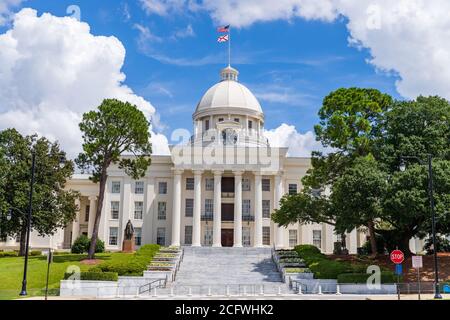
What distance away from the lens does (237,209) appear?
195ft

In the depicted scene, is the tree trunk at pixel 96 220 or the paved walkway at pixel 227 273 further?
the tree trunk at pixel 96 220

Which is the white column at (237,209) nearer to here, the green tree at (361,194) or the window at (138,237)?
the window at (138,237)

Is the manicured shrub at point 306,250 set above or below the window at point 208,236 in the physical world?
below

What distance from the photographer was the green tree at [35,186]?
50500 millimetres

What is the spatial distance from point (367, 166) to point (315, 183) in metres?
6.99

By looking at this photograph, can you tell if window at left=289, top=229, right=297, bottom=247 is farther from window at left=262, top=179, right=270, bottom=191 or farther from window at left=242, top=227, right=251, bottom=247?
window at left=262, top=179, right=270, bottom=191

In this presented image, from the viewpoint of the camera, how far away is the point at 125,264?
3528 cm

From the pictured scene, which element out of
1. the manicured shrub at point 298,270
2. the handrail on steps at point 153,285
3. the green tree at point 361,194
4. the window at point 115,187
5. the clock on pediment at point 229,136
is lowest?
the handrail on steps at point 153,285

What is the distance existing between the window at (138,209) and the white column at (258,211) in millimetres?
14956

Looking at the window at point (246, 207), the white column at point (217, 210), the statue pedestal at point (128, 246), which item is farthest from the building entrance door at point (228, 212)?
the statue pedestal at point (128, 246)
